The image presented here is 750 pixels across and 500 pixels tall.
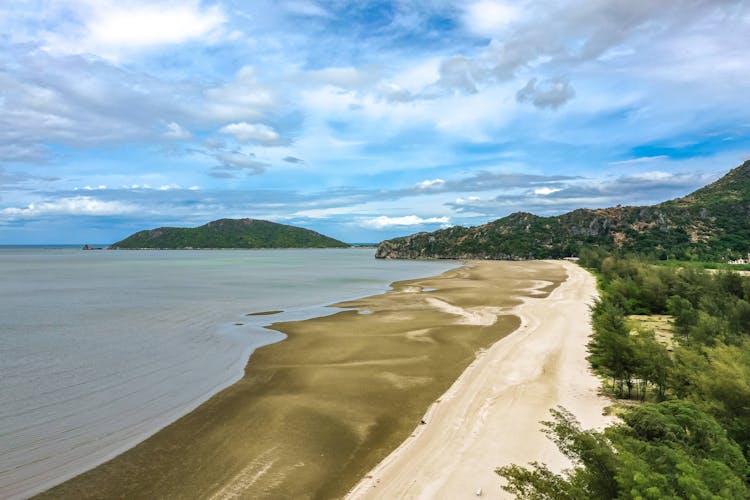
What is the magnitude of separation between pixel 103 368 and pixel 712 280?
48.5 m

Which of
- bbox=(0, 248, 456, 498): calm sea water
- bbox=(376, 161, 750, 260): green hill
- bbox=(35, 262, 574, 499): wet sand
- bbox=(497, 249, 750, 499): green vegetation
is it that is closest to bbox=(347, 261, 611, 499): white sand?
bbox=(35, 262, 574, 499): wet sand

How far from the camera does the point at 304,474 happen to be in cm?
1278

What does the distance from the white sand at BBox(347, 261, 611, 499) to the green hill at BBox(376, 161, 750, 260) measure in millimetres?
96265

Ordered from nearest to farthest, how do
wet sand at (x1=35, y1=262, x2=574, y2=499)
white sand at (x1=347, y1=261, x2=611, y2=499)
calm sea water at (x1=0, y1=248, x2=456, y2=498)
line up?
white sand at (x1=347, y1=261, x2=611, y2=499) → wet sand at (x1=35, y1=262, x2=574, y2=499) → calm sea water at (x1=0, y1=248, x2=456, y2=498)

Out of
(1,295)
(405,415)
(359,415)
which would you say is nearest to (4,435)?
(359,415)

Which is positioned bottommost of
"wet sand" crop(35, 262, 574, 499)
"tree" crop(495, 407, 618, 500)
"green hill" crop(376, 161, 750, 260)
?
"wet sand" crop(35, 262, 574, 499)

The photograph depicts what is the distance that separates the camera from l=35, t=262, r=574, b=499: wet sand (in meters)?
12.4

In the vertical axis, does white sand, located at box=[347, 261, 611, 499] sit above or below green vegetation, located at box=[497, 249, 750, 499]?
below

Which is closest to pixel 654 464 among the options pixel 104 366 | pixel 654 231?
pixel 104 366

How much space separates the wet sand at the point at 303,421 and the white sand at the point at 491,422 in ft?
2.62

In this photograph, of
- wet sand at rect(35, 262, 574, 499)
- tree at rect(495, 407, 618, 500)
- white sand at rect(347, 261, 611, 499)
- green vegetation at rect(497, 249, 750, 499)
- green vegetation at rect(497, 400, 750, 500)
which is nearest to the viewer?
green vegetation at rect(497, 400, 750, 500)

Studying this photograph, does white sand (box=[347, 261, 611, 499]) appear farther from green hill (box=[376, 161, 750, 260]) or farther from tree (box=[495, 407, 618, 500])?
green hill (box=[376, 161, 750, 260])

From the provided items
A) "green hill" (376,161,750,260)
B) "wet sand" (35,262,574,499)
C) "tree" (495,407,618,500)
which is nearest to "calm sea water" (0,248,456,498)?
"wet sand" (35,262,574,499)

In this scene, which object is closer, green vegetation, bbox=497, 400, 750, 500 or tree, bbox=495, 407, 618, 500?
green vegetation, bbox=497, 400, 750, 500
